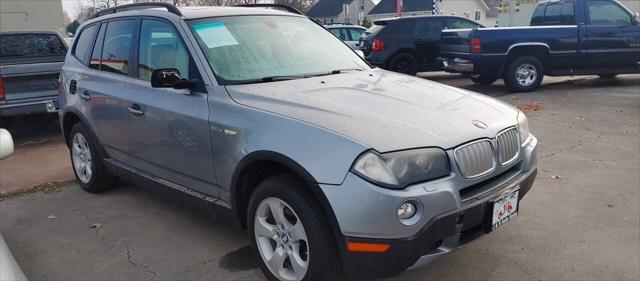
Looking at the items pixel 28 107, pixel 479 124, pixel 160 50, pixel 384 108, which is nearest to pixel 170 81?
pixel 160 50

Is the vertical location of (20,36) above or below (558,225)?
above

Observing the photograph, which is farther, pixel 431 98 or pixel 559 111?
pixel 559 111

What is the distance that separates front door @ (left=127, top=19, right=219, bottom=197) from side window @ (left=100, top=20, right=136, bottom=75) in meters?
0.20

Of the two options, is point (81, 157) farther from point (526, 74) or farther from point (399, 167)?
point (526, 74)

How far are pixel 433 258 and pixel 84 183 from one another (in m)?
3.75

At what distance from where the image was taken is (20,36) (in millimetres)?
7941

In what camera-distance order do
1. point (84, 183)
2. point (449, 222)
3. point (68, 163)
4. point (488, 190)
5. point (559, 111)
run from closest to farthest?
point (449, 222) < point (488, 190) < point (84, 183) < point (68, 163) < point (559, 111)

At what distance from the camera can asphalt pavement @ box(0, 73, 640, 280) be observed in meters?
3.47

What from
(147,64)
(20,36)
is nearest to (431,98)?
(147,64)

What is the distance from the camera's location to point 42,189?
538cm

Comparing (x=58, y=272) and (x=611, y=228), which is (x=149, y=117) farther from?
(x=611, y=228)

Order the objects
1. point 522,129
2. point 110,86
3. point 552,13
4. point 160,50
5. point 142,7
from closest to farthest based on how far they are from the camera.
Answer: point 522,129
point 160,50
point 110,86
point 142,7
point 552,13

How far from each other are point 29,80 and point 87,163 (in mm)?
2934

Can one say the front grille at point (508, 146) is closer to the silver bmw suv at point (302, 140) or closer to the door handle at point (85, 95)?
the silver bmw suv at point (302, 140)
